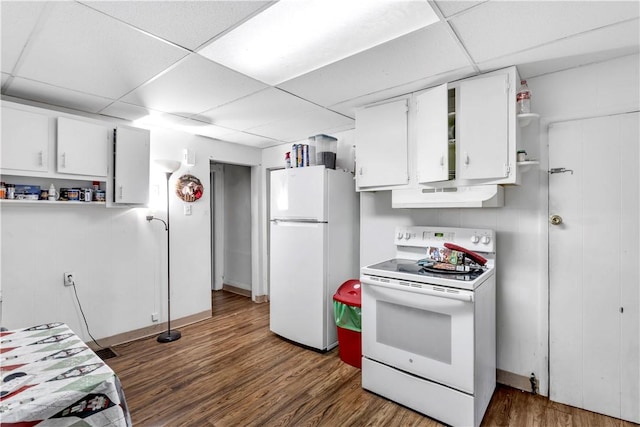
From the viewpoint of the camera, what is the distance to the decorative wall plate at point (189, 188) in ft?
11.7

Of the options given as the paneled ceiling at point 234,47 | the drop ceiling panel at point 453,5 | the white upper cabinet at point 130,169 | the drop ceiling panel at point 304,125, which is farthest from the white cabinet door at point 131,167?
the drop ceiling panel at point 453,5

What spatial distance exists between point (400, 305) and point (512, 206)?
1.14 m

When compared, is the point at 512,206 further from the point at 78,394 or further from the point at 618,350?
the point at 78,394

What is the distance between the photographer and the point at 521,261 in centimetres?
229

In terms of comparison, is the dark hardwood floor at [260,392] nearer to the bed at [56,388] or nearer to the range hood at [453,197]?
the bed at [56,388]

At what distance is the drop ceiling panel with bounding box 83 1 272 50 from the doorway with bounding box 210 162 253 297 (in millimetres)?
3248

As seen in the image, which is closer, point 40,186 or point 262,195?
point 40,186

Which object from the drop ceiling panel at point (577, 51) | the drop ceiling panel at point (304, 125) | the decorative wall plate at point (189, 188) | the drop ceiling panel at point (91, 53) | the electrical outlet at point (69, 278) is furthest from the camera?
the decorative wall plate at point (189, 188)

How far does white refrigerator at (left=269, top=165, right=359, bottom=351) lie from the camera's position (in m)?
2.92

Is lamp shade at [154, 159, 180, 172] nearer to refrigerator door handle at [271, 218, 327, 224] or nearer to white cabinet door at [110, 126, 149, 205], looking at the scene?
white cabinet door at [110, 126, 149, 205]

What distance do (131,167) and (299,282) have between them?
6.41 ft

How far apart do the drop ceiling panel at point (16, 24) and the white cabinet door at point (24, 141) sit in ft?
1.92

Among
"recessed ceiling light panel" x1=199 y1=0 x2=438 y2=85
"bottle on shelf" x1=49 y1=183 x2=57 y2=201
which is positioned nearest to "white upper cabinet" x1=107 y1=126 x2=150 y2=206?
"bottle on shelf" x1=49 y1=183 x2=57 y2=201

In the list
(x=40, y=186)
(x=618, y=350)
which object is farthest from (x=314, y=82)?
(x=618, y=350)
